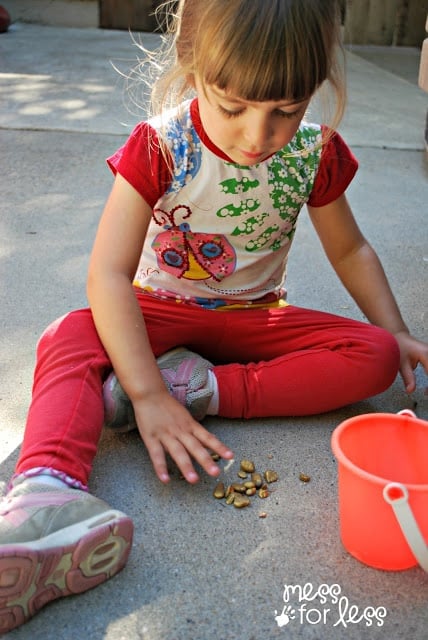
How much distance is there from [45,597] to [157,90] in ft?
3.09

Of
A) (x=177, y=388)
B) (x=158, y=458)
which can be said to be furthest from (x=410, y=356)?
(x=158, y=458)

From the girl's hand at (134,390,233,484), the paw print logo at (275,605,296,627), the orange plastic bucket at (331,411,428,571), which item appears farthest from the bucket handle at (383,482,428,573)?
the girl's hand at (134,390,233,484)

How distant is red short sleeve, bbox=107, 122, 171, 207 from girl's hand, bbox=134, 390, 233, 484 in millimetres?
393

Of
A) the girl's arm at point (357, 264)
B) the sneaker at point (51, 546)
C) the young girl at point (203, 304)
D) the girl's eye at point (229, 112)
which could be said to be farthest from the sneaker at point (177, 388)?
the girl's eye at point (229, 112)

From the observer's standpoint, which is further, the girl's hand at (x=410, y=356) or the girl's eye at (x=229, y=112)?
the girl's hand at (x=410, y=356)

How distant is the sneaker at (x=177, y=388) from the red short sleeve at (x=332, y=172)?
0.42m

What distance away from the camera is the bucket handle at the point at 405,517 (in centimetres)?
113

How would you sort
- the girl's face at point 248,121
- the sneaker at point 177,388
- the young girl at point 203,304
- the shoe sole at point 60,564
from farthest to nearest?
the sneaker at point 177,388, the girl's face at point 248,121, the young girl at point 203,304, the shoe sole at point 60,564

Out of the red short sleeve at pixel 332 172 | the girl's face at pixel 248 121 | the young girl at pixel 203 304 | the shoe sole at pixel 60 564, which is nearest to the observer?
the shoe sole at pixel 60 564

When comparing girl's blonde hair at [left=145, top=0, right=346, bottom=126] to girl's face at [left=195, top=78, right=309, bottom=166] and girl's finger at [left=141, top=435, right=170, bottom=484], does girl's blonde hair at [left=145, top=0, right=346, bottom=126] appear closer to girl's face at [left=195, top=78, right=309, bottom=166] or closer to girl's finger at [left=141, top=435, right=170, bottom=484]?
girl's face at [left=195, top=78, right=309, bottom=166]

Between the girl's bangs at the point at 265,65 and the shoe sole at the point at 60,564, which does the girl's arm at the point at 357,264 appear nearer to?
the girl's bangs at the point at 265,65

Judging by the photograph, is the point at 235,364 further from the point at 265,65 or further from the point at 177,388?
the point at 265,65

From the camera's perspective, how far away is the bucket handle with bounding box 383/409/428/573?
1126 millimetres

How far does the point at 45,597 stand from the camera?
1.14m
